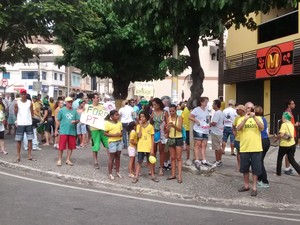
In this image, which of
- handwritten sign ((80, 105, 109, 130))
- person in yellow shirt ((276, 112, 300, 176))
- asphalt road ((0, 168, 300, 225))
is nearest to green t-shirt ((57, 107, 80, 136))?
handwritten sign ((80, 105, 109, 130))

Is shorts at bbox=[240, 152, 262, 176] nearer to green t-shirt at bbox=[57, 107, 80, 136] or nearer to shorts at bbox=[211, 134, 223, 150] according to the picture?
shorts at bbox=[211, 134, 223, 150]

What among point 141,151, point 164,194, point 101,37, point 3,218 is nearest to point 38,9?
point 101,37

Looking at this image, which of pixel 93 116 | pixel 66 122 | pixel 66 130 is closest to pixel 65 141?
pixel 66 130

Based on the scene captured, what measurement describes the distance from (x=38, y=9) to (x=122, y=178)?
7.38 m

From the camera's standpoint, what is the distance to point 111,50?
19234 millimetres

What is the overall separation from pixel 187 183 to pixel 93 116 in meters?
3.05

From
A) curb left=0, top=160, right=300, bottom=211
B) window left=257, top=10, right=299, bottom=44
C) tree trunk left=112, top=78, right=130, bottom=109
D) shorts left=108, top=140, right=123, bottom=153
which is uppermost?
window left=257, top=10, right=299, bottom=44

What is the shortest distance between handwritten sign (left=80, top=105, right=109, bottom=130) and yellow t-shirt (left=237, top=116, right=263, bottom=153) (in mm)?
3714

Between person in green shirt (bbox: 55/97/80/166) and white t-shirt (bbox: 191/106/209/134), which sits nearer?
white t-shirt (bbox: 191/106/209/134)

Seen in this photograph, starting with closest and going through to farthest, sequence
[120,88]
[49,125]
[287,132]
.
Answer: [287,132], [49,125], [120,88]

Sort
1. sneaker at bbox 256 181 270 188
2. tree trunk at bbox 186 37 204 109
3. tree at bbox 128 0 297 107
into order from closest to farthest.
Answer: tree at bbox 128 0 297 107, sneaker at bbox 256 181 270 188, tree trunk at bbox 186 37 204 109

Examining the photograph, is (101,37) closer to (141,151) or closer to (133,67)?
(133,67)

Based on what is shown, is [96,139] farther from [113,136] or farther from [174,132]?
[174,132]

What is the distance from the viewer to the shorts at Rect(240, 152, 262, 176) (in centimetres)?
823
